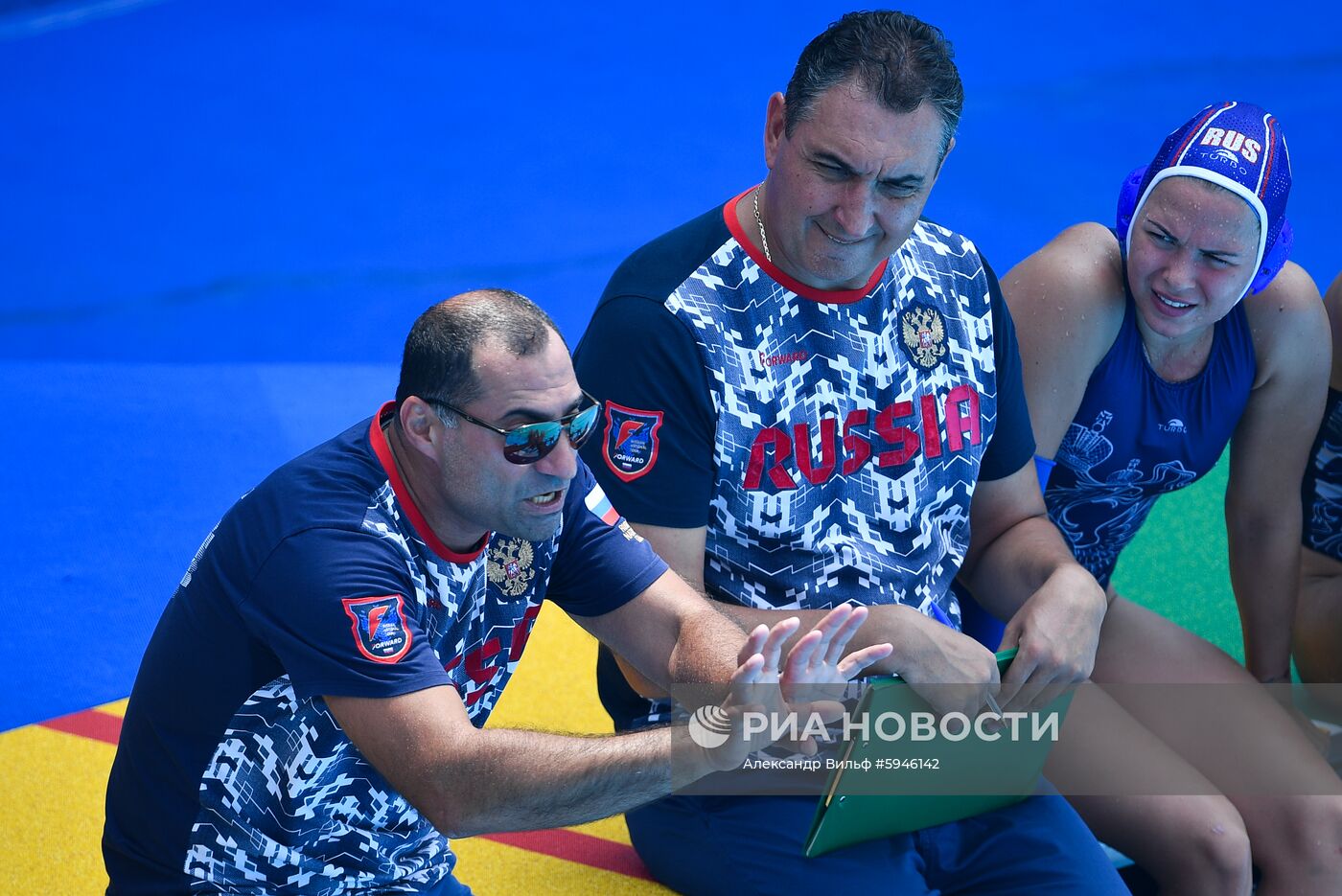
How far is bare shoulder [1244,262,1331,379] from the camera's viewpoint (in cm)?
319

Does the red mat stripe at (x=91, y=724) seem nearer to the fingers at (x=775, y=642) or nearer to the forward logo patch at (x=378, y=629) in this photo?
the forward logo patch at (x=378, y=629)

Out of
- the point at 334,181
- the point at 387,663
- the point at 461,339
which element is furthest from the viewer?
the point at 334,181

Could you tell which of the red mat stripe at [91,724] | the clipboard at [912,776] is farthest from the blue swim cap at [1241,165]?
the red mat stripe at [91,724]

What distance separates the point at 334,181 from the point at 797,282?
19.8 feet

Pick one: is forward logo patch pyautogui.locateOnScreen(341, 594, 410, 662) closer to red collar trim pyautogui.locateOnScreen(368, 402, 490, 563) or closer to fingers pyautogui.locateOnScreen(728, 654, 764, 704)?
red collar trim pyautogui.locateOnScreen(368, 402, 490, 563)

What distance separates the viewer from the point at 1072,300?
3.07 metres

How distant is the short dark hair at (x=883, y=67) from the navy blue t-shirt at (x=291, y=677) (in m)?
0.93

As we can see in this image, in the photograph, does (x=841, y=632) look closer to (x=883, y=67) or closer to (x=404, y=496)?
(x=404, y=496)

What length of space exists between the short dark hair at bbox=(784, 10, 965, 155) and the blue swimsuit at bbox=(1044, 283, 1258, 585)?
832 mm

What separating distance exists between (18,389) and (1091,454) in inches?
177

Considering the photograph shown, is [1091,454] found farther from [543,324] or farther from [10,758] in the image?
[10,758]

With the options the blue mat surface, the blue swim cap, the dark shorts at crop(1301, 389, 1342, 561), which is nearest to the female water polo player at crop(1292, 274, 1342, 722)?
the dark shorts at crop(1301, 389, 1342, 561)

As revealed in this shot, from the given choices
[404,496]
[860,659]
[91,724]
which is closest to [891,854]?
[860,659]

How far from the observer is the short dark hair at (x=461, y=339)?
7.20 ft
